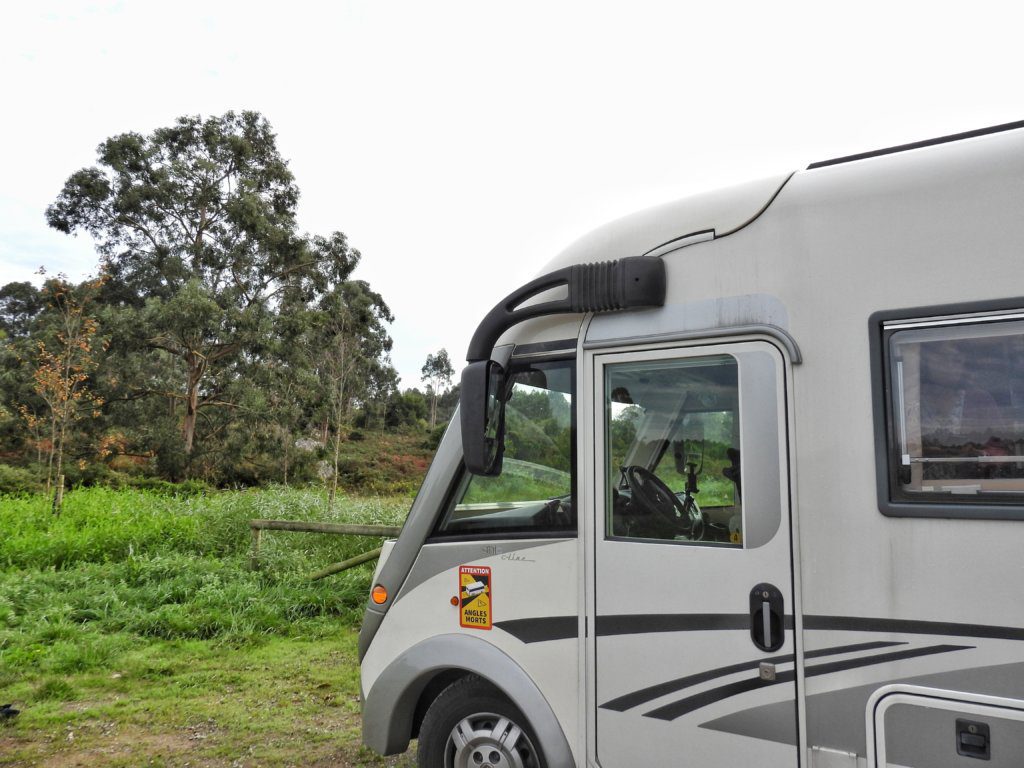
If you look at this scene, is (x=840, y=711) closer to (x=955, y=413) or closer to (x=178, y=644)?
(x=955, y=413)

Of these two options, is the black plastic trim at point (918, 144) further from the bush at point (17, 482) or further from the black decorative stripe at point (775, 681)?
the bush at point (17, 482)

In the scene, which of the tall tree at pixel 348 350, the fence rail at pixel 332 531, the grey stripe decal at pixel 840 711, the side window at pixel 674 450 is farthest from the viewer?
the tall tree at pixel 348 350

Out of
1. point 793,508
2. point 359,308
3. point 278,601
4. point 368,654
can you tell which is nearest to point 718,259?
point 793,508

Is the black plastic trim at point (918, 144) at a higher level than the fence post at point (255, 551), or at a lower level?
higher

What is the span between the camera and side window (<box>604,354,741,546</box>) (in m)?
2.76

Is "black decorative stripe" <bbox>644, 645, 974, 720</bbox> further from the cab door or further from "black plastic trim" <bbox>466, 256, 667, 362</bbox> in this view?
"black plastic trim" <bbox>466, 256, 667, 362</bbox>

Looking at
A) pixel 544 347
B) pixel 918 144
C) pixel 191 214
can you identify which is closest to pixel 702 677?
pixel 544 347

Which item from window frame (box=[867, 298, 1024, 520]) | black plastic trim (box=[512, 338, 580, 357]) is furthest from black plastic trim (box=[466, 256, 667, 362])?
window frame (box=[867, 298, 1024, 520])

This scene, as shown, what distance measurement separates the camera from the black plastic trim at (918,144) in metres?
2.44

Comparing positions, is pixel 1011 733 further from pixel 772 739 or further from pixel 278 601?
pixel 278 601

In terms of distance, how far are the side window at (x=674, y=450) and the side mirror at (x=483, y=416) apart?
0.52m

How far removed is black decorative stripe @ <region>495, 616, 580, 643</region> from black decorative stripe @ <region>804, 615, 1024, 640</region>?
94 centimetres

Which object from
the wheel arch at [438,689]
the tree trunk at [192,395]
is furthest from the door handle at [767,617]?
the tree trunk at [192,395]

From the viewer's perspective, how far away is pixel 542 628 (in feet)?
10.1
